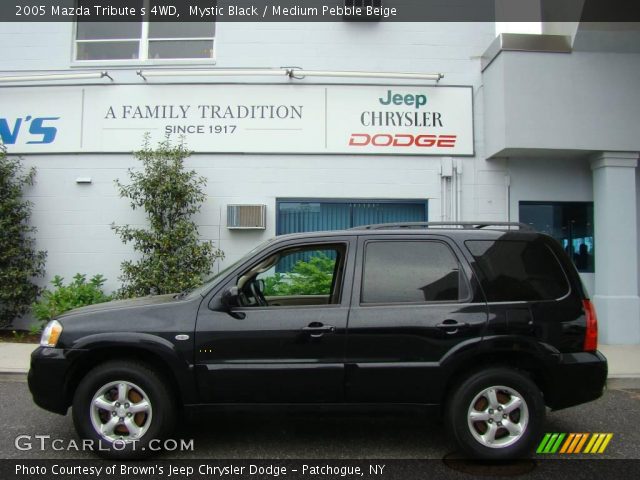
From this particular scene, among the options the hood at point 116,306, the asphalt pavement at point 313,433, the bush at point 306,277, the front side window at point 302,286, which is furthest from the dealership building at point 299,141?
the hood at point 116,306

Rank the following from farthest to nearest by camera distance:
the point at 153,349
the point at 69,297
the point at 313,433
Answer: the point at 69,297, the point at 313,433, the point at 153,349

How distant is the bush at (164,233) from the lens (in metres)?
8.14

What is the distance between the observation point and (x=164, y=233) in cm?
838

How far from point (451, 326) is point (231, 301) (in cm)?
168

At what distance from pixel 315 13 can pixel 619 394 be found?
25.5 feet

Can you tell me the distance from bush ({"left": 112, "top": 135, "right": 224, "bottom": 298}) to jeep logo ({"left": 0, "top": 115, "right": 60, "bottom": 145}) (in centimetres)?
183

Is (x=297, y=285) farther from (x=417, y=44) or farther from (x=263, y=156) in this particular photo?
(x=417, y=44)

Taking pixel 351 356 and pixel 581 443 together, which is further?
pixel 581 443

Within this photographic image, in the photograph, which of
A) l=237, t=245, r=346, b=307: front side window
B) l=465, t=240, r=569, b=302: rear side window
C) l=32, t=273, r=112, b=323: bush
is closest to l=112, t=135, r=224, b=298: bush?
l=32, t=273, r=112, b=323: bush

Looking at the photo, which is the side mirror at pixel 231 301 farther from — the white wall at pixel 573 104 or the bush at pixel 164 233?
the white wall at pixel 573 104

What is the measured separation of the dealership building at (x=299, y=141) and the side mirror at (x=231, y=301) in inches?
195

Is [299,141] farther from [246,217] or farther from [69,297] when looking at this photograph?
[69,297]

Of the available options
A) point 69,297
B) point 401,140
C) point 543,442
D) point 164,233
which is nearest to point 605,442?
point 543,442

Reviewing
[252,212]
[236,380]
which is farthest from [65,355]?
[252,212]
